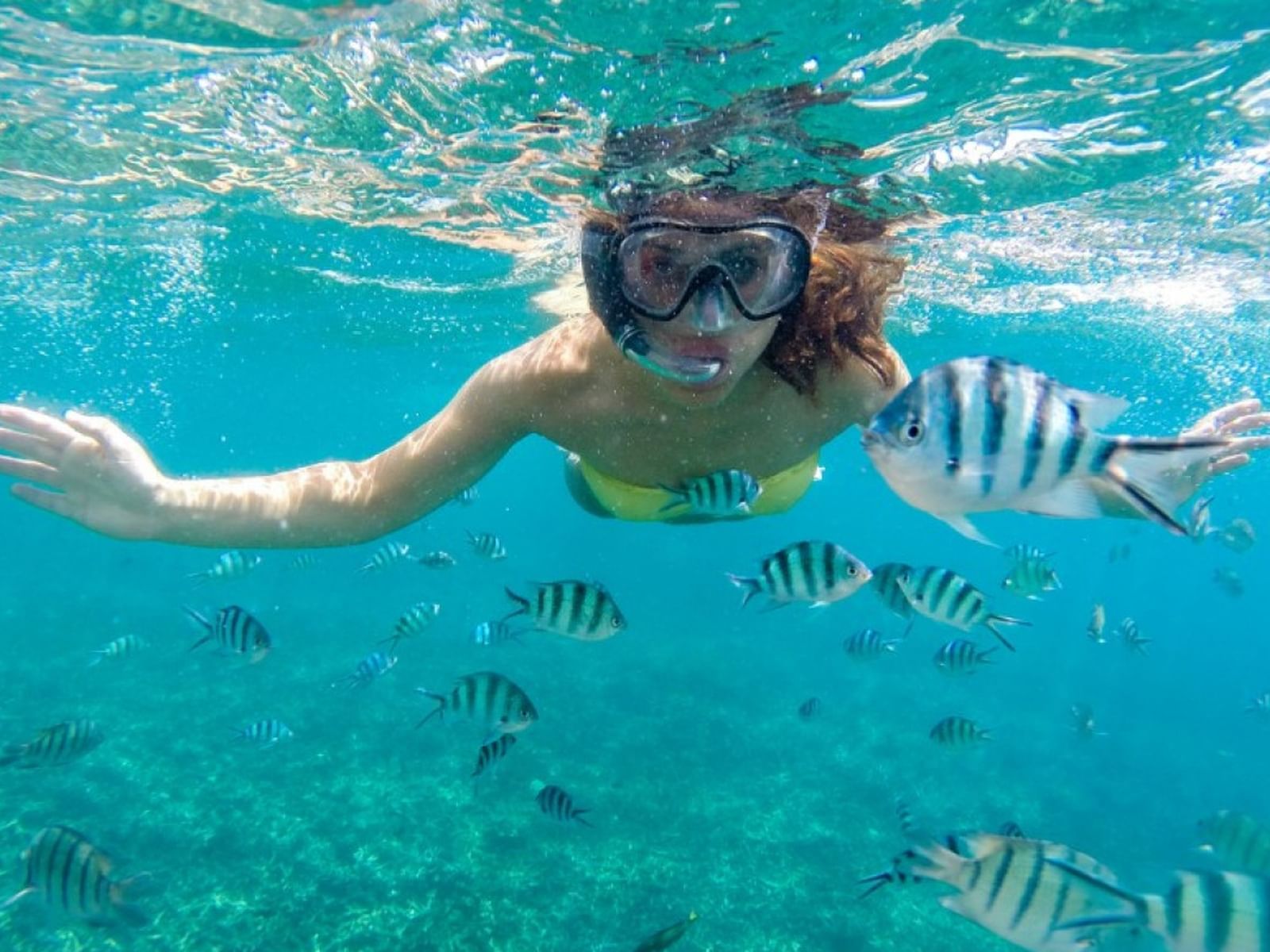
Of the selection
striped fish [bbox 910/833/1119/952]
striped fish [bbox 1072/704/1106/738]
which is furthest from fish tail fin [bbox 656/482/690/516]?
striped fish [bbox 1072/704/1106/738]

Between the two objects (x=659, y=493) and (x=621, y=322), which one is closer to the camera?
(x=621, y=322)

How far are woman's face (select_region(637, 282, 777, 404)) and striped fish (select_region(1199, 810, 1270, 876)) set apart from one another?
6.58 meters

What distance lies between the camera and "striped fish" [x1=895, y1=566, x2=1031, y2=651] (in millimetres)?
5926

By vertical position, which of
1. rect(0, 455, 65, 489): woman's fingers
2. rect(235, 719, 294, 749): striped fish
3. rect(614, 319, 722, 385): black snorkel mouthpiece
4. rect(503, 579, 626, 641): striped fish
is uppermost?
rect(614, 319, 722, 385): black snorkel mouthpiece

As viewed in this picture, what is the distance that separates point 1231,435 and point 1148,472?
2.69 metres

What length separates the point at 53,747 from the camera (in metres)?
6.74

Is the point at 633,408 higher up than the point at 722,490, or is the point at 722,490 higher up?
the point at 633,408

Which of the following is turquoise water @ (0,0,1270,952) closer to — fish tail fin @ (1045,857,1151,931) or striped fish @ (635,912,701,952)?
fish tail fin @ (1045,857,1151,931)

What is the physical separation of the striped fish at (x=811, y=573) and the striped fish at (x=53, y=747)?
640 centimetres

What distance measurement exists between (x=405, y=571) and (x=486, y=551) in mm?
38006

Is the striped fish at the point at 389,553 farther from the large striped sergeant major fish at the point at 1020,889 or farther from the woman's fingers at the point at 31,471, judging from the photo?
the large striped sergeant major fish at the point at 1020,889

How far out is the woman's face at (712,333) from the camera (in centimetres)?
397

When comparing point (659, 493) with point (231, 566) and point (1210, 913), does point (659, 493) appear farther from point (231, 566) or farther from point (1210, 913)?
point (231, 566)

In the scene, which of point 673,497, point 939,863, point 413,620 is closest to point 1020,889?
point 939,863
